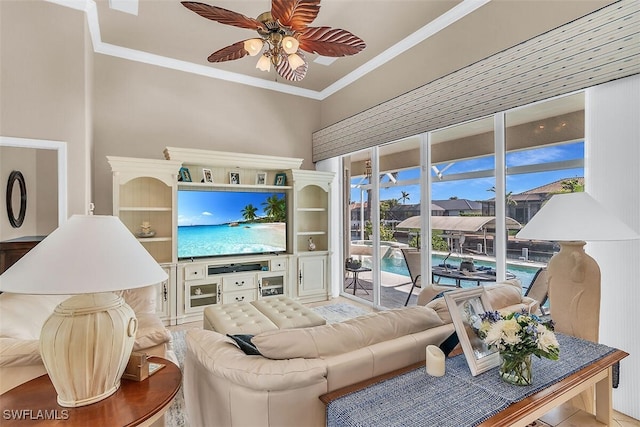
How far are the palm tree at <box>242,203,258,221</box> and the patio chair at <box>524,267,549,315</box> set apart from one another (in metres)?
3.37

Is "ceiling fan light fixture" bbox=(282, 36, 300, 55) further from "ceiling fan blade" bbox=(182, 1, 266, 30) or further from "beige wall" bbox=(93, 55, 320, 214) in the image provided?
"beige wall" bbox=(93, 55, 320, 214)

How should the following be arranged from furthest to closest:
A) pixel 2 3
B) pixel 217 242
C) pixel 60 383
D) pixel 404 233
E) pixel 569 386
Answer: pixel 217 242 < pixel 404 233 < pixel 2 3 < pixel 569 386 < pixel 60 383

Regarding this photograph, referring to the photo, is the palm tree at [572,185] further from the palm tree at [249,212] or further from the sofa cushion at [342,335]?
the palm tree at [249,212]

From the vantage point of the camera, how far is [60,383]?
1139 millimetres

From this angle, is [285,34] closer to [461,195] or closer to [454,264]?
[461,195]

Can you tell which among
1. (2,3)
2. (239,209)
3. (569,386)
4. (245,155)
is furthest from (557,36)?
(2,3)

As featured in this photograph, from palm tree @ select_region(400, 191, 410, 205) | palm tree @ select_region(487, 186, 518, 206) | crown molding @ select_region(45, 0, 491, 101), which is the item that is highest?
crown molding @ select_region(45, 0, 491, 101)

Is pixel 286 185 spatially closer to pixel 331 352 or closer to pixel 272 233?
pixel 272 233

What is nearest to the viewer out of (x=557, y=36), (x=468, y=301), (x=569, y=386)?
(x=569, y=386)

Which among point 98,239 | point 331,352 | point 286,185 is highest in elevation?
point 286,185

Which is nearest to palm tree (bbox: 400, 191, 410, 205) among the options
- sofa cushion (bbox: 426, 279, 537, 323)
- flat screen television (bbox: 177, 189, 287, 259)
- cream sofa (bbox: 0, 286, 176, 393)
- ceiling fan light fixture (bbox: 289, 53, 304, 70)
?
flat screen television (bbox: 177, 189, 287, 259)

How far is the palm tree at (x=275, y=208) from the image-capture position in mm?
4727

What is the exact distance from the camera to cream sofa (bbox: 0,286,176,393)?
4.64 ft

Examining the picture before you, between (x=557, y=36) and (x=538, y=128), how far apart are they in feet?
2.34
